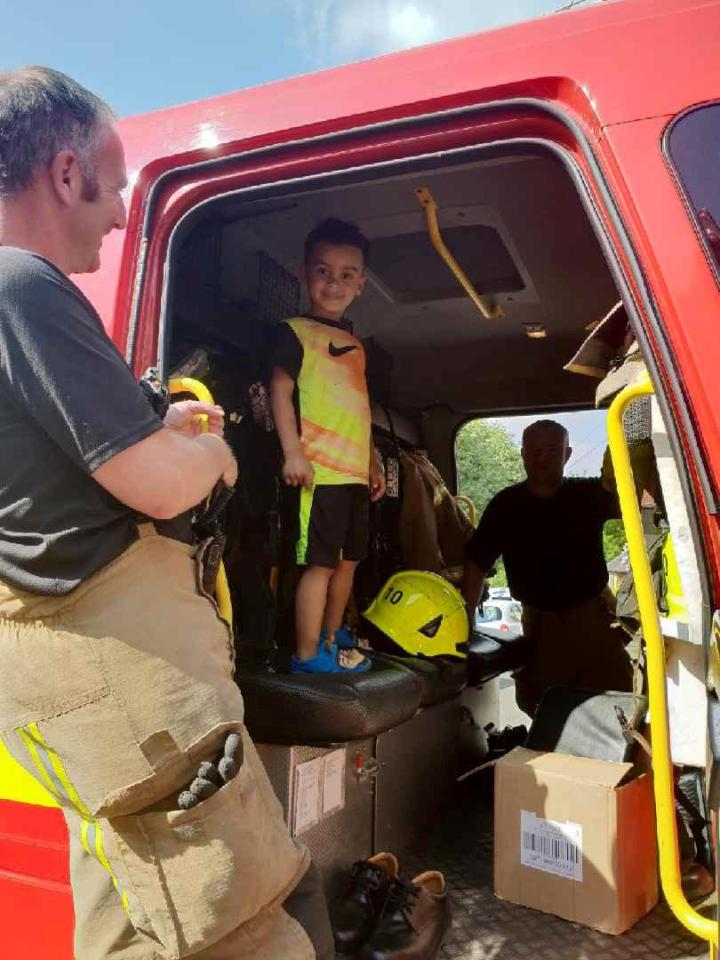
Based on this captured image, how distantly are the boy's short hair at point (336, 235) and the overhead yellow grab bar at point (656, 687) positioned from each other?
133 centimetres

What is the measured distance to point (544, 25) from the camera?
1451 millimetres

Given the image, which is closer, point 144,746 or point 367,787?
point 144,746

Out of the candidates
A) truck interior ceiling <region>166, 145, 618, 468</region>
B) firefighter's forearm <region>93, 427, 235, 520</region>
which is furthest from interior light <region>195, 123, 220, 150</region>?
firefighter's forearm <region>93, 427, 235, 520</region>

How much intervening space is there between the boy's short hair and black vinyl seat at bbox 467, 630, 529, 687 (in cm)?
179

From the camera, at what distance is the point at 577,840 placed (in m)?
2.03

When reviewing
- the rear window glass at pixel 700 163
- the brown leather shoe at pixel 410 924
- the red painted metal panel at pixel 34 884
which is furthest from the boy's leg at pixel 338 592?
the rear window glass at pixel 700 163

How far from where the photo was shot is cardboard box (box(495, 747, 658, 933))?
6.51 feet

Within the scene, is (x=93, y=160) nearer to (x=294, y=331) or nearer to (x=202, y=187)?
(x=202, y=187)

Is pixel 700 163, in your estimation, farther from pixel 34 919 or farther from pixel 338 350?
pixel 34 919

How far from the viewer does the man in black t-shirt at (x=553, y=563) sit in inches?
154

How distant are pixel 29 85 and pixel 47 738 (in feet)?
3.14

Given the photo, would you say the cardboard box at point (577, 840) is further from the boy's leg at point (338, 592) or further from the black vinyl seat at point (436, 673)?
Answer: the boy's leg at point (338, 592)

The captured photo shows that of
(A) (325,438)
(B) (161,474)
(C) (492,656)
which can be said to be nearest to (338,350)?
(A) (325,438)

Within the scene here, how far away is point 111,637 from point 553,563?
3.24 metres
